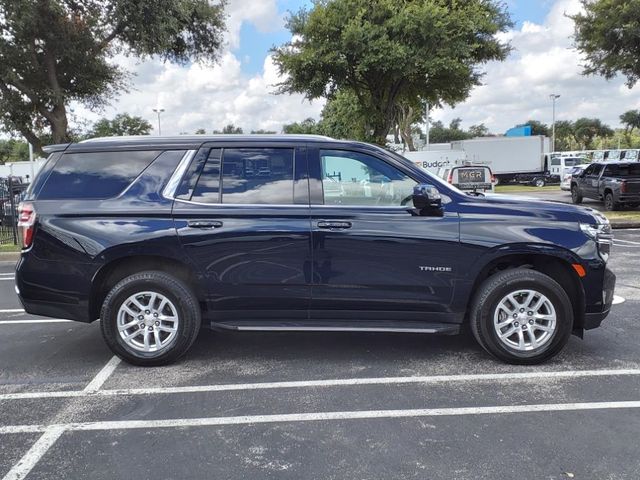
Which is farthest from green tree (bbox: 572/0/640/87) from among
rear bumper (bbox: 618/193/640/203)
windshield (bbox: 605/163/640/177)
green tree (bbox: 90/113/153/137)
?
green tree (bbox: 90/113/153/137)

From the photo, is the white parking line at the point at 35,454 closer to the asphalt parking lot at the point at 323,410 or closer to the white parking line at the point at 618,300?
the asphalt parking lot at the point at 323,410

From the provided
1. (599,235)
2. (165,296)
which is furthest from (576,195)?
(165,296)

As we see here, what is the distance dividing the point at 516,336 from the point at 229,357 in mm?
2419

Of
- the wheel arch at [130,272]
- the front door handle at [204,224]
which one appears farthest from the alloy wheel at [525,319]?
the wheel arch at [130,272]

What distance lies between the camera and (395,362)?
467 cm

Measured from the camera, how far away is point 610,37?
57.3 feet

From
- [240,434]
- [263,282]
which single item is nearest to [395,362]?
[263,282]

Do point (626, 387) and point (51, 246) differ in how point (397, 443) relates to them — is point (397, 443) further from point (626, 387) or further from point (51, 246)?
point (51, 246)

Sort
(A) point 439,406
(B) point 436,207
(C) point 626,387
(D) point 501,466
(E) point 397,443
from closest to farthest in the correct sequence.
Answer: (D) point 501,466, (E) point 397,443, (A) point 439,406, (C) point 626,387, (B) point 436,207

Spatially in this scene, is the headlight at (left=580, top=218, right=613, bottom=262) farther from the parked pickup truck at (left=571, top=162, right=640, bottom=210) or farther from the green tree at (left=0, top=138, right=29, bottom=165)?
the green tree at (left=0, top=138, right=29, bottom=165)

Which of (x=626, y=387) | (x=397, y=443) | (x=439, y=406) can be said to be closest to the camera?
(x=397, y=443)

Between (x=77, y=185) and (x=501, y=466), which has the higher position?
(x=77, y=185)

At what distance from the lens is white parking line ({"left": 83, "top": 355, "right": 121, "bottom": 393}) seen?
421 centimetres

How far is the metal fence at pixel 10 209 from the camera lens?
1240 centimetres
